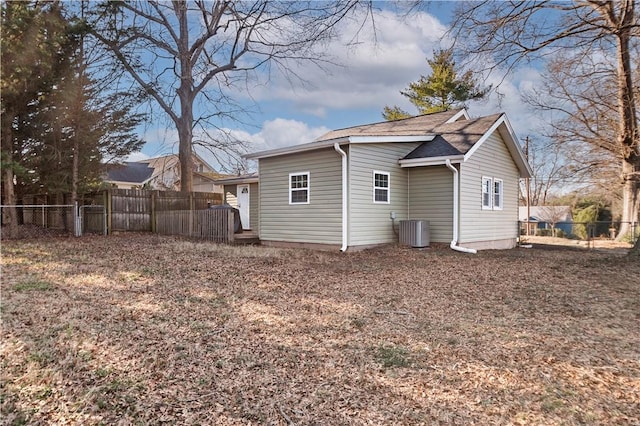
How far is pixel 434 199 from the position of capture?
1265 cm

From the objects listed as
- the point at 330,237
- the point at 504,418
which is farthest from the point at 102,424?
the point at 330,237

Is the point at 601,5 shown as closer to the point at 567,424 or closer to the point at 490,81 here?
the point at 490,81

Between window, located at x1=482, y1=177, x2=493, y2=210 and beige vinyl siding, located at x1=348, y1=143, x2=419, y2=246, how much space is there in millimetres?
2715

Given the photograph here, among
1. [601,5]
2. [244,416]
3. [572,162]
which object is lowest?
[244,416]

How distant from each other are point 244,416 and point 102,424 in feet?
3.25

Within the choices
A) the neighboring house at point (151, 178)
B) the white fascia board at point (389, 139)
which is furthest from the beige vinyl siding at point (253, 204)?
the neighboring house at point (151, 178)

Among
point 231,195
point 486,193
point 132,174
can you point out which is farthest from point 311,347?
point 132,174

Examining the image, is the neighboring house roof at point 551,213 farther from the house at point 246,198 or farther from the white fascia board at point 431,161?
the white fascia board at point 431,161

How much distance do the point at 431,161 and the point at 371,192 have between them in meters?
2.05

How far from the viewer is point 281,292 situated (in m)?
6.79

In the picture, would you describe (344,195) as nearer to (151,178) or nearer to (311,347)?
(311,347)

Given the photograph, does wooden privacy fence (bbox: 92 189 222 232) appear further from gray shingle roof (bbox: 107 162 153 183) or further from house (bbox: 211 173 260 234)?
gray shingle roof (bbox: 107 162 153 183)

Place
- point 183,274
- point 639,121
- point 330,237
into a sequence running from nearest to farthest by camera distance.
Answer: point 183,274
point 330,237
point 639,121

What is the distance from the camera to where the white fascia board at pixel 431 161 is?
11.7 m
